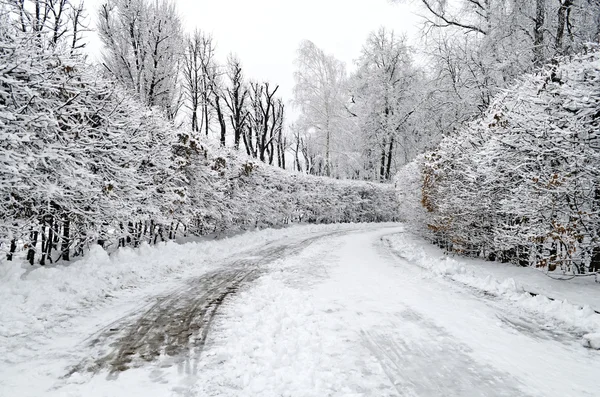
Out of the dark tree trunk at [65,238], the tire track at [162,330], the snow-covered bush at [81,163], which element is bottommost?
the tire track at [162,330]

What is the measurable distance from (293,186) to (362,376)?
63.6 ft

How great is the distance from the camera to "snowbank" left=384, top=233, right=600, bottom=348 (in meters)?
5.11

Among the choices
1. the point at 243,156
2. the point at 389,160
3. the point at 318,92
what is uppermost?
the point at 318,92

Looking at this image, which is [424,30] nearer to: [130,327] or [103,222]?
[103,222]

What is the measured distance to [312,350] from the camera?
13.2 ft

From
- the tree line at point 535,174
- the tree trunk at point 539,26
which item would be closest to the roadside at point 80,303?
the tree line at point 535,174

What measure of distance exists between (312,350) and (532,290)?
4995 mm

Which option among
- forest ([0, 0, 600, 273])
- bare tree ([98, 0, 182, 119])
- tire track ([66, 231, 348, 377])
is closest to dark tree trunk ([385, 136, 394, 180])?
forest ([0, 0, 600, 273])

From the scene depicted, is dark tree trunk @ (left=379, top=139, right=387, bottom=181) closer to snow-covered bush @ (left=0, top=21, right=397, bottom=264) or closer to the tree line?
the tree line

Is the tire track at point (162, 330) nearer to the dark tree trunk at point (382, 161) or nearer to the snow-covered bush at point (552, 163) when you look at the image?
the snow-covered bush at point (552, 163)

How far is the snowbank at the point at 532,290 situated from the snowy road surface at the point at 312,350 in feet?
0.90

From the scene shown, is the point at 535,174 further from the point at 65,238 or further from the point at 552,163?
the point at 65,238

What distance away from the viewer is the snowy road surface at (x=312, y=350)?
3.28 meters

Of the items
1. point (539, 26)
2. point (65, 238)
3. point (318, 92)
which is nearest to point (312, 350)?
point (65, 238)
